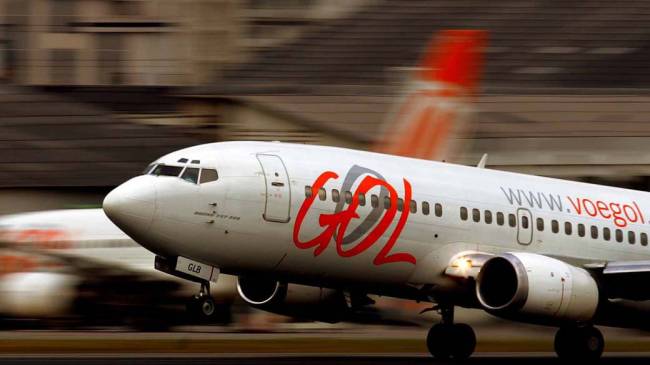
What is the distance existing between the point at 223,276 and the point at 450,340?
1036 cm

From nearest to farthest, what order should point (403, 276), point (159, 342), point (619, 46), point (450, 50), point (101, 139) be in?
point (403, 276) < point (159, 342) < point (450, 50) < point (101, 139) < point (619, 46)

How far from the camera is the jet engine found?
32.7 metres

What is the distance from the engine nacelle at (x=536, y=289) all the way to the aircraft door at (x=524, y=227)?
1260 millimetres

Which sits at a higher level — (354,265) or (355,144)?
(355,144)

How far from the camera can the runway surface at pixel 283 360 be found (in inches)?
871

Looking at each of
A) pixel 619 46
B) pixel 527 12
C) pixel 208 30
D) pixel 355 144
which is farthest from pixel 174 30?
pixel 355 144

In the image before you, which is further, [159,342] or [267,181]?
[159,342]

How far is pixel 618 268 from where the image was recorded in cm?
2298

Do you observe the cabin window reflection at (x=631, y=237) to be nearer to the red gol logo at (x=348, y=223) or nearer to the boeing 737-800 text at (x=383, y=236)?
the boeing 737-800 text at (x=383, y=236)

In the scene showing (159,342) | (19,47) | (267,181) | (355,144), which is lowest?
(159,342)

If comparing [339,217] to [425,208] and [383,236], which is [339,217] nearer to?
[383,236]

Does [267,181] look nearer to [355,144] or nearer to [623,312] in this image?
[623,312]

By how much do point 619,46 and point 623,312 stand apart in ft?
139

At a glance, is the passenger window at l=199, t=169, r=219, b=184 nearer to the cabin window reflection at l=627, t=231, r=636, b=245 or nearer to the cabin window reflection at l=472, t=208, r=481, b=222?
the cabin window reflection at l=472, t=208, r=481, b=222
